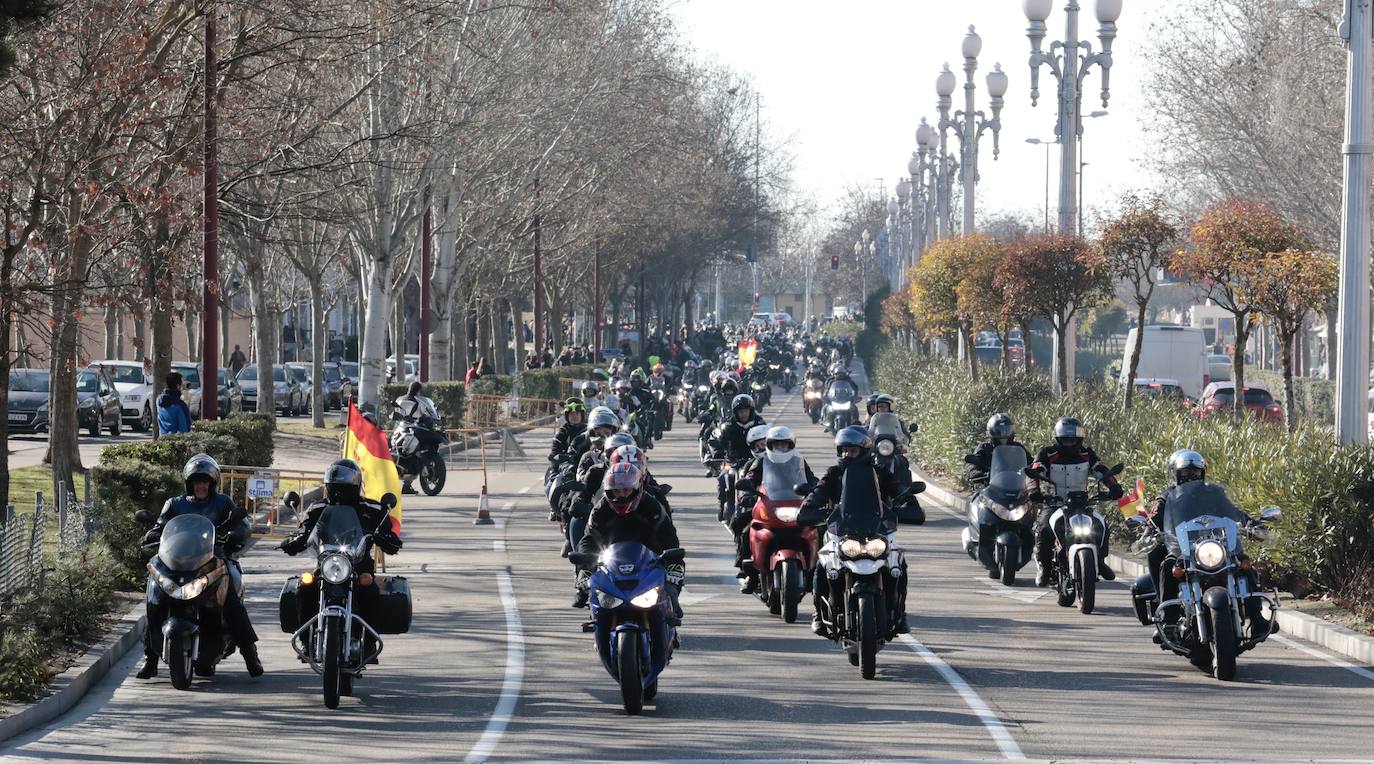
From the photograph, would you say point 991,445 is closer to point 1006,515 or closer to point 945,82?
point 1006,515

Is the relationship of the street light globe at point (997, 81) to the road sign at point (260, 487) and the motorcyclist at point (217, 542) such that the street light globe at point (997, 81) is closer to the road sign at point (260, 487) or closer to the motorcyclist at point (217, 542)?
the road sign at point (260, 487)

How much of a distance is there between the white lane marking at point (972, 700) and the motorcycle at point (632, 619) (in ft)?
5.91

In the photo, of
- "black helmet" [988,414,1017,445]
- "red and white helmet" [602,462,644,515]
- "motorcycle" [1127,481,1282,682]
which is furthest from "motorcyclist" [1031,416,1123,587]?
"red and white helmet" [602,462,644,515]

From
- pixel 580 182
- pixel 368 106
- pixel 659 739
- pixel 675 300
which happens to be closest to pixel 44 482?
pixel 368 106

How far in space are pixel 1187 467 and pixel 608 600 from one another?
164 inches

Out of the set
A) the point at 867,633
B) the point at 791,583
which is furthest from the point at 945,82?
the point at 867,633

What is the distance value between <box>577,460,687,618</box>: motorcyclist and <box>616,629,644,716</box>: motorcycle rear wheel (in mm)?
822

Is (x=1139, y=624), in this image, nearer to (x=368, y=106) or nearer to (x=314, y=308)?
(x=368, y=106)

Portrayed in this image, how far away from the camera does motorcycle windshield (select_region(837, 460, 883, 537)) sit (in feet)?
41.8

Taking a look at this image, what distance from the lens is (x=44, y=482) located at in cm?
2731

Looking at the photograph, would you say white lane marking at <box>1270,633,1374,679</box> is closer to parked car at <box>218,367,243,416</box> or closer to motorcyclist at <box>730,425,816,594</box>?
motorcyclist at <box>730,425,816,594</box>

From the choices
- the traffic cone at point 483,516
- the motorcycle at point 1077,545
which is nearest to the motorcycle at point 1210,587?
the motorcycle at point 1077,545

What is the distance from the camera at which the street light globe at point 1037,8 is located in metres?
27.2

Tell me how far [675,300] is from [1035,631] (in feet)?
294
